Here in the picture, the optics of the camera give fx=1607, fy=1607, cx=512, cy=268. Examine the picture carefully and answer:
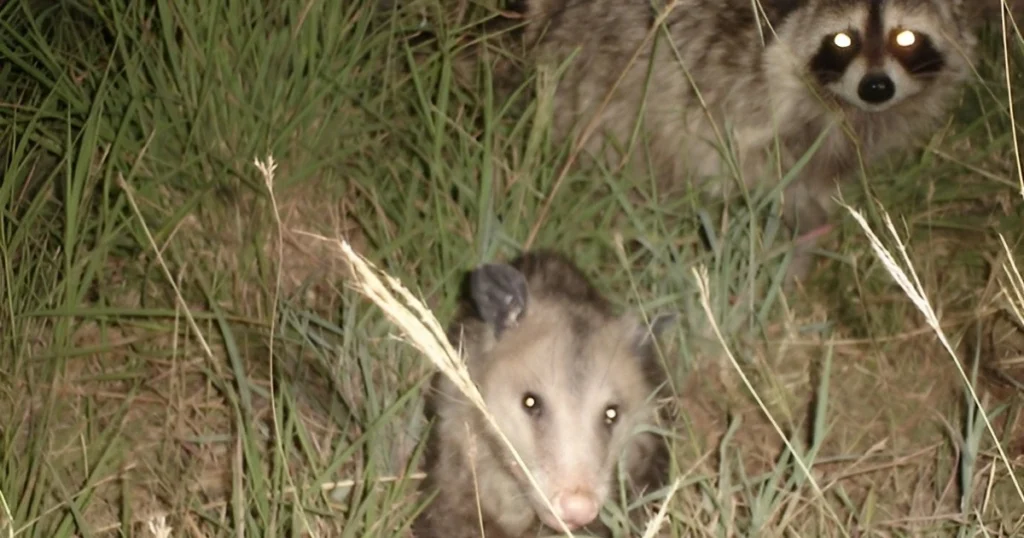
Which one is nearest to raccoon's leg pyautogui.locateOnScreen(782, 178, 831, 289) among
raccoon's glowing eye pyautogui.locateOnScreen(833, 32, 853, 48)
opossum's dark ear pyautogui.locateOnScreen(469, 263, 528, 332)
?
raccoon's glowing eye pyautogui.locateOnScreen(833, 32, 853, 48)

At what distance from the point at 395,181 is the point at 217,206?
1.80ft

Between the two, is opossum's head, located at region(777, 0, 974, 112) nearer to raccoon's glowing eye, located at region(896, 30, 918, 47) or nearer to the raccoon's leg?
raccoon's glowing eye, located at region(896, 30, 918, 47)

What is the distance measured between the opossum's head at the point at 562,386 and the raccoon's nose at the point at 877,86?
141cm

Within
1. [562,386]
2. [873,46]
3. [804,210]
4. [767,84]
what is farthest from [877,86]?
[562,386]

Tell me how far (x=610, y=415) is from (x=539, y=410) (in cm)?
19

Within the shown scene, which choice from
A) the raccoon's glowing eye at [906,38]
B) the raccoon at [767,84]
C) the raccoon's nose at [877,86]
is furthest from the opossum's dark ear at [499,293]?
the raccoon's glowing eye at [906,38]

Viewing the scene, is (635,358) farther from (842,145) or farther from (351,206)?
(842,145)

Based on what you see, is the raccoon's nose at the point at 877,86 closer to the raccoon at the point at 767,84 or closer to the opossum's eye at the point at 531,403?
the raccoon at the point at 767,84

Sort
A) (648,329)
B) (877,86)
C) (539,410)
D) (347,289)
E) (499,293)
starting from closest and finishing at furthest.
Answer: (539,410) → (499,293) → (648,329) → (347,289) → (877,86)

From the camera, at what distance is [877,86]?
5.04m

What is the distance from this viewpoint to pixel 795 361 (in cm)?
452

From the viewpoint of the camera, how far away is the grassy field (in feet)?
12.4

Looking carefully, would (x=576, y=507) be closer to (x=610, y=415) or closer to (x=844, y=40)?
(x=610, y=415)

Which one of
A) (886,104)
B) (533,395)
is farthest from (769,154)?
(533,395)
